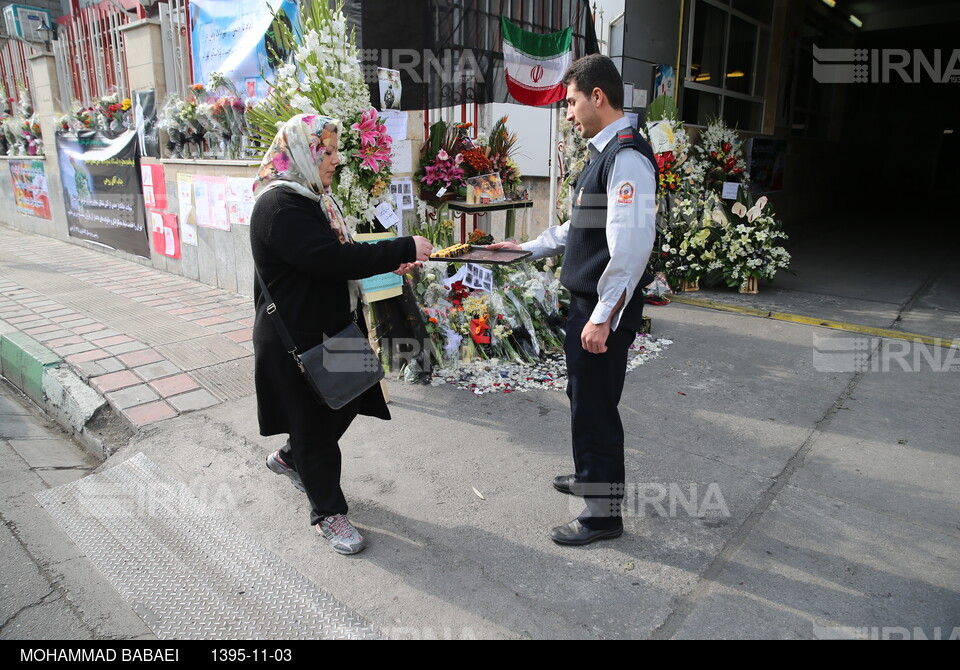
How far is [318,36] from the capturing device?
370 centimetres

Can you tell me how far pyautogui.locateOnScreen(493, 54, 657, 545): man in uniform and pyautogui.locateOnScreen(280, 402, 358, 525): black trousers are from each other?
1.00 m

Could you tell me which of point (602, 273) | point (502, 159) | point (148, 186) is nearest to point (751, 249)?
point (502, 159)

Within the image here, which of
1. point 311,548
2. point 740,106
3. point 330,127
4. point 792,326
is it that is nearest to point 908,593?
point 311,548

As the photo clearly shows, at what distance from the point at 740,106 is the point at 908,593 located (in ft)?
32.3

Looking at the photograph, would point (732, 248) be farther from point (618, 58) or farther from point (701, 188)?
point (618, 58)

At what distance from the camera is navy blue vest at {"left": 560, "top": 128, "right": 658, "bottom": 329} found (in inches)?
97.2

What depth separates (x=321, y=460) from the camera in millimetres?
2678

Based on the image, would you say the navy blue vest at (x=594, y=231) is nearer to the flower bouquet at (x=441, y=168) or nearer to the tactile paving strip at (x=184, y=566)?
the tactile paving strip at (x=184, y=566)

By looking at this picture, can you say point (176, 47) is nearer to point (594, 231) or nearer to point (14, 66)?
point (14, 66)

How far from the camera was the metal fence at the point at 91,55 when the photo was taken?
27.2ft

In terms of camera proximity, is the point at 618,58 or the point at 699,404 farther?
the point at 618,58

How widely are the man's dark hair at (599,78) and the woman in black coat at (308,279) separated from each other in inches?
37.1

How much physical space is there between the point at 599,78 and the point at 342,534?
2214 mm

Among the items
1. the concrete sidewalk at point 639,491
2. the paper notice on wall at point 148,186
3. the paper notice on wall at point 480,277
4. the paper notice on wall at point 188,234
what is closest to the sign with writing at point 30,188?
the paper notice on wall at point 148,186
